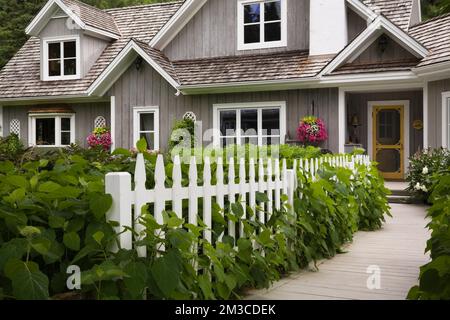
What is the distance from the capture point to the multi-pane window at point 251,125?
14.1 metres

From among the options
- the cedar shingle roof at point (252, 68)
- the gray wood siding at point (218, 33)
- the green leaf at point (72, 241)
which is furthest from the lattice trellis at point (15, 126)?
the green leaf at point (72, 241)

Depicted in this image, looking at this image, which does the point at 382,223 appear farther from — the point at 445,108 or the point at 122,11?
the point at 122,11

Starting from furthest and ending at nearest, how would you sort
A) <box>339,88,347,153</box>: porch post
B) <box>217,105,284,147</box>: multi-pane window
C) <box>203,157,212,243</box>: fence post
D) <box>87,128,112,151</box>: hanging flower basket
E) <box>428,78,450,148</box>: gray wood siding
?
<box>87,128,112,151</box>: hanging flower basket
<box>217,105,284,147</box>: multi-pane window
<box>339,88,347,153</box>: porch post
<box>428,78,450,148</box>: gray wood siding
<box>203,157,212,243</box>: fence post

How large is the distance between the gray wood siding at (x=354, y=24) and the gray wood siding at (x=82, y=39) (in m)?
9.15

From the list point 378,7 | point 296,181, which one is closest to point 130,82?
point 378,7

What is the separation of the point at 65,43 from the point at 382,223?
1409cm

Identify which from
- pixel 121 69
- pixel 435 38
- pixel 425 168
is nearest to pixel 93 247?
pixel 425 168

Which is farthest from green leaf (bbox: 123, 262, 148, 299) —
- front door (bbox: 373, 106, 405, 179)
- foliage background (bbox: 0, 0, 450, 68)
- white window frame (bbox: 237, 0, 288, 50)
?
foliage background (bbox: 0, 0, 450, 68)

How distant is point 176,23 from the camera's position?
15.5m

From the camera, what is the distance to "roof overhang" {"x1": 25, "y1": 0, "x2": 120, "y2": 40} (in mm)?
17109

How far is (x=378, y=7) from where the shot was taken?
1427cm

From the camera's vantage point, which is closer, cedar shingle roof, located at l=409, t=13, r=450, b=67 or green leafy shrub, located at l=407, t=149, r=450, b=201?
green leafy shrub, located at l=407, t=149, r=450, b=201

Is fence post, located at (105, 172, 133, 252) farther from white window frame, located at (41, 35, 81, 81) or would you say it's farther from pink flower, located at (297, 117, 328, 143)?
white window frame, located at (41, 35, 81, 81)

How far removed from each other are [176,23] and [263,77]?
12.7ft
